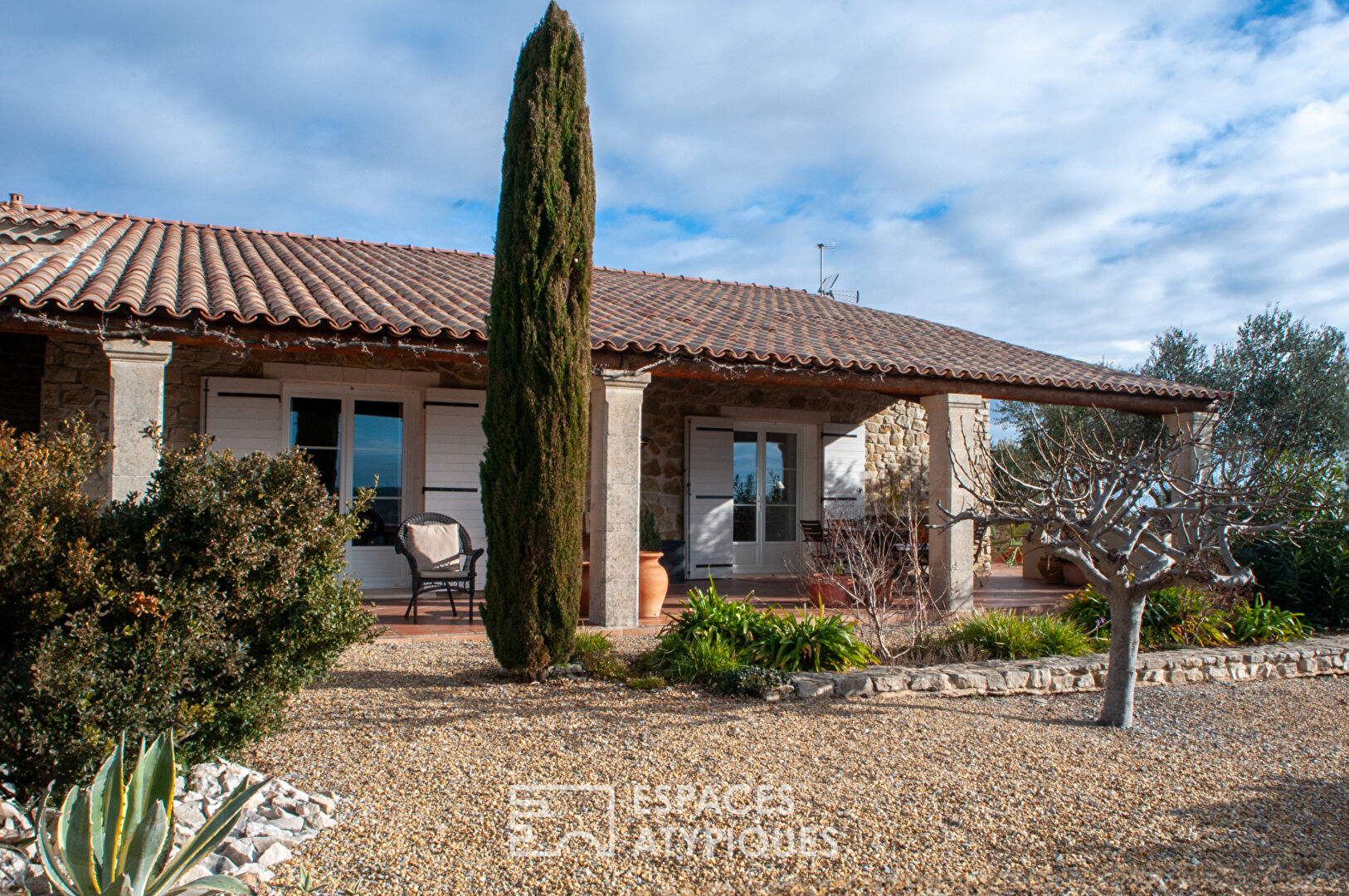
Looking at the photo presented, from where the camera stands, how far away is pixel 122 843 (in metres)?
2.21

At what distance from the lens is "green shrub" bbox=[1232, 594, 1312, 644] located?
6438mm

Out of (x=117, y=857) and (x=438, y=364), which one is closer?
(x=117, y=857)

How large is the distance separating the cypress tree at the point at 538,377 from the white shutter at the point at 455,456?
10.6ft

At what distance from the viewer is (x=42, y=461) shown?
2.99 metres

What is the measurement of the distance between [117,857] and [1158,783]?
374 centimetres

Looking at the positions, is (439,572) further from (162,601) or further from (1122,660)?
(1122,660)

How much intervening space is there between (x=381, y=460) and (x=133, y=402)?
276 centimetres

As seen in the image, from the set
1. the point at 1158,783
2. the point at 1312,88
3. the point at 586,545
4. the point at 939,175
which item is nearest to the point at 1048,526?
the point at 1158,783

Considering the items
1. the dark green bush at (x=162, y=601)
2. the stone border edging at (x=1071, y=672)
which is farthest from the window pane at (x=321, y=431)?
the stone border edging at (x=1071, y=672)

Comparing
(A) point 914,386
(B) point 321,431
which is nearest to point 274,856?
(B) point 321,431

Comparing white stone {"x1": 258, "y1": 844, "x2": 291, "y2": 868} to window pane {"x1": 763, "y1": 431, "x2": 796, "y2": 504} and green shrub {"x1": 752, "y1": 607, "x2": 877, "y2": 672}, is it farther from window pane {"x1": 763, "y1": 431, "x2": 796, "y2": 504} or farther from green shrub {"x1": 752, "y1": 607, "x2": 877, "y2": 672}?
window pane {"x1": 763, "y1": 431, "x2": 796, "y2": 504}

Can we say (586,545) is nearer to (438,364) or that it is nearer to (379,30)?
(438,364)

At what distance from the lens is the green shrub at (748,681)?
470 centimetres

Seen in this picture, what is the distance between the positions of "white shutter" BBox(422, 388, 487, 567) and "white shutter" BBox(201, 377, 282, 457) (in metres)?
1.33
